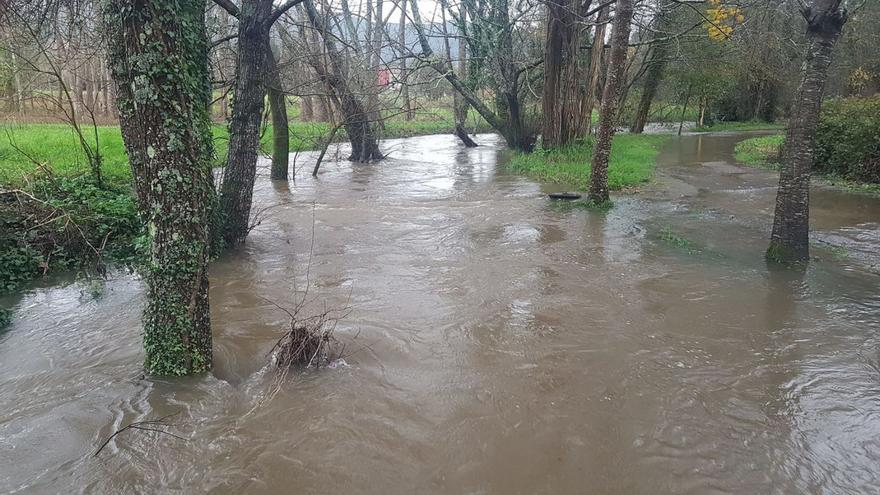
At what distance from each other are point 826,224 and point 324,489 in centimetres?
1042

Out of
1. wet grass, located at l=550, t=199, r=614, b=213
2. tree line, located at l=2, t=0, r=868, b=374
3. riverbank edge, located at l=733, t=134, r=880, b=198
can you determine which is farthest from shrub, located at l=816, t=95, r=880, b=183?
wet grass, located at l=550, t=199, r=614, b=213

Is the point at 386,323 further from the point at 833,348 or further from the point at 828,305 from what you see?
the point at 828,305

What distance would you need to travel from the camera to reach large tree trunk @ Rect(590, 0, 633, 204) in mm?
10055

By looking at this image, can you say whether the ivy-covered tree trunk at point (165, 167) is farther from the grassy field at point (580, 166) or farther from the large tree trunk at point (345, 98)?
the grassy field at point (580, 166)

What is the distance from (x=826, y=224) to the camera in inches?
396

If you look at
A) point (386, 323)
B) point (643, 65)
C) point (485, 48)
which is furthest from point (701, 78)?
point (386, 323)

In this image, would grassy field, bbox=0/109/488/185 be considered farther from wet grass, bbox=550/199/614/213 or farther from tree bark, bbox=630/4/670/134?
tree bark, bbox=630/4/670/134

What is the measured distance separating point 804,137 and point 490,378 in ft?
17.7

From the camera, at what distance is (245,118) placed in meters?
8.28

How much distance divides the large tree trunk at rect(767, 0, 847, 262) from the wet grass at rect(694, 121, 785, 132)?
27270 mm

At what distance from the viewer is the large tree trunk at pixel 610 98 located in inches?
396

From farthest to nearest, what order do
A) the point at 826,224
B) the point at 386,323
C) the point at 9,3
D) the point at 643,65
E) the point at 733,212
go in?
the point at 643,65
the point at 733,212
the point at 826,224
the point at 9,3
the point at 386,323

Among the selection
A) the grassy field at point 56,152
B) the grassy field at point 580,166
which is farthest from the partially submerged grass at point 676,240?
the grassy field at point 56,152

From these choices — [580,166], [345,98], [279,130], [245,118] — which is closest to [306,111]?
[345,98]
